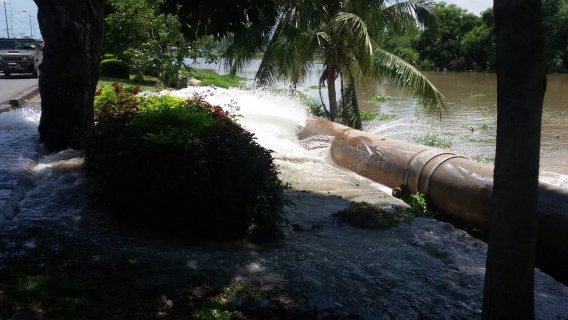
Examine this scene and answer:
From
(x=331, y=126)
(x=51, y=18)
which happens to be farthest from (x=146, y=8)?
(x=51, y=18)

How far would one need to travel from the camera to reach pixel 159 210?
5656 millimetres

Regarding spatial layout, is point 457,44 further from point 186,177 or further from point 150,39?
point 186,177

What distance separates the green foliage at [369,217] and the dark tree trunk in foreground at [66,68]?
4.41m

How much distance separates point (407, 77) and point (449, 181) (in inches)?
339

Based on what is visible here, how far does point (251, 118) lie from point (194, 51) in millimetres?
10222

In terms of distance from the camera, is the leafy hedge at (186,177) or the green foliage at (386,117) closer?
the leafy hedge at (186,177)

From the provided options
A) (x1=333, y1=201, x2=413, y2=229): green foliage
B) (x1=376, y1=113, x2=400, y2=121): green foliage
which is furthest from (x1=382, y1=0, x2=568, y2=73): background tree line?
(x1=333, y1=201, x2=413, y2=229): green foliage

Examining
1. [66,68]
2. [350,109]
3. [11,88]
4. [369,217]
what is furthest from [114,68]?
[369,217]

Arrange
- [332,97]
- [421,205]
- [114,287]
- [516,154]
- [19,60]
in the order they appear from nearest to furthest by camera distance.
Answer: [516,154] < [114,287] < [421,205] < [332,97] < [19,60]

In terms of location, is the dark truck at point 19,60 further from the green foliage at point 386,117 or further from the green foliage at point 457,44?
the green foliage at point 457,44

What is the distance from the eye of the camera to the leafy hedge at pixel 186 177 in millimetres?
5504

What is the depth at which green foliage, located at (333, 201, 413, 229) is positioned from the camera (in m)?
7.31

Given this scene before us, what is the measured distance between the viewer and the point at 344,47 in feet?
57.6

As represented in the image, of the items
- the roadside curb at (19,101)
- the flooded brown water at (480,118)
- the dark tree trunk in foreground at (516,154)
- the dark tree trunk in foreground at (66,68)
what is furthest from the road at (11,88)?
the dark tree trunk in foreground at (516,154)
